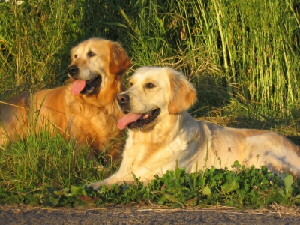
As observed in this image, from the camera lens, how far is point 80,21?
35.1 feet

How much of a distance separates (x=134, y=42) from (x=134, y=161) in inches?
176

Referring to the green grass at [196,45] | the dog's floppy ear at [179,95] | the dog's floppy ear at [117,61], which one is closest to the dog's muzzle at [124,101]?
the dog's floppy ear at [179,95]

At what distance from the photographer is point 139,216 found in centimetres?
518

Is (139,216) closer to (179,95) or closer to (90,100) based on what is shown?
(179,95)

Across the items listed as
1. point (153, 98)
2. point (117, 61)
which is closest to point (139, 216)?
point (153, 98)

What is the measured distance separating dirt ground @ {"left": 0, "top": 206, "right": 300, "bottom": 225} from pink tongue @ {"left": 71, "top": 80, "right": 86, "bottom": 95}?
2.89 m

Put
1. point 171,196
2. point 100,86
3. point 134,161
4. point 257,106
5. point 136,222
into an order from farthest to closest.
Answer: point 257,106 → point 100,86 → point 134,161 → point 171,196 → point 136,222

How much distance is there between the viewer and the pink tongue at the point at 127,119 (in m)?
6.32

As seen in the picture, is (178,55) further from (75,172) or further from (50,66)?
(75,172)

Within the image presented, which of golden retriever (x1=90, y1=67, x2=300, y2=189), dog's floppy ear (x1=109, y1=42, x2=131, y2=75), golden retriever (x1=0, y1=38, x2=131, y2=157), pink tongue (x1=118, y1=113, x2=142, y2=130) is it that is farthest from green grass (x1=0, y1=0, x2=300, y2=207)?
pink tongue (x1=118, y1=113, x2=142, y2=130)

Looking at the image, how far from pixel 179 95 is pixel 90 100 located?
2263mm

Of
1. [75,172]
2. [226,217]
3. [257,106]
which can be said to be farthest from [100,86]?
[226,217]

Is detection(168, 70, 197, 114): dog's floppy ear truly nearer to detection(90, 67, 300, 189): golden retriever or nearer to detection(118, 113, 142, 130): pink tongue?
detection(90, 67, 300, 189): golden retriever

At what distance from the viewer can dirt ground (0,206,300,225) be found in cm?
499
